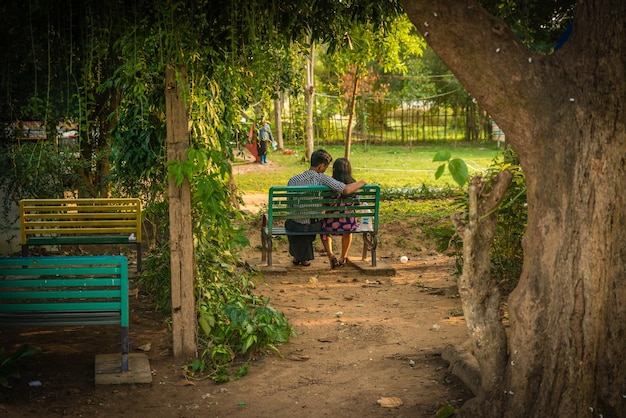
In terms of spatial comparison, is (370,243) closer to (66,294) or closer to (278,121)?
(66,294)

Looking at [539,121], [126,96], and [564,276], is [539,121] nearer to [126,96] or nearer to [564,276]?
[564,276]

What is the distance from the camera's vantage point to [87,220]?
878cm

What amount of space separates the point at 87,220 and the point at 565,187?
5845 mm

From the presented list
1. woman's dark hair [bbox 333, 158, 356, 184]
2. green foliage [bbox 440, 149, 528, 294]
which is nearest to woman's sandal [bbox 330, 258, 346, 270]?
woman's dark hair [bbox 333, 158, 356, 184]

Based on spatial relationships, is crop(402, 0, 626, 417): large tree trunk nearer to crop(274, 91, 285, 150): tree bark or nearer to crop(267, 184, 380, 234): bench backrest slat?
crop(267, 184, 380, 234): bench backrest slat

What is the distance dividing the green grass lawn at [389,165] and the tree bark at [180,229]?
742 centimetres

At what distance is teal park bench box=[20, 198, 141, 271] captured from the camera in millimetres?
8289

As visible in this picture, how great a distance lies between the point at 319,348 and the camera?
6.47m

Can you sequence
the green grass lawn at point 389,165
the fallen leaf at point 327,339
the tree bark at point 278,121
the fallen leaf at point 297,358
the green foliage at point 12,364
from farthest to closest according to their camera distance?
1. the tree bark at point 278,121
2. the green grass lawn at point 389,165
3. the fallen leaf at point 327,339
4. the fallen leaf at point 297,358
5. the green foliage at point 12,364

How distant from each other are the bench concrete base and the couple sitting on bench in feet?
12.3

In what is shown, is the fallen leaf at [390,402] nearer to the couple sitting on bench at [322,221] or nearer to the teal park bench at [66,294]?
the teal park bench at [66,294]

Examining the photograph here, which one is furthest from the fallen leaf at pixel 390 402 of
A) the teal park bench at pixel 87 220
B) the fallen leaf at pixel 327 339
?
the teal park bench at pixel 87 220

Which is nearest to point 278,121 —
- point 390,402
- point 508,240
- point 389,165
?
point 389,165

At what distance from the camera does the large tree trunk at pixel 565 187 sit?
4.26 meters
